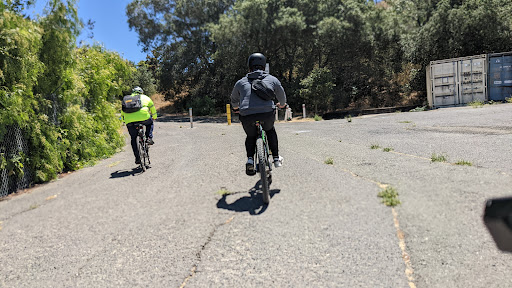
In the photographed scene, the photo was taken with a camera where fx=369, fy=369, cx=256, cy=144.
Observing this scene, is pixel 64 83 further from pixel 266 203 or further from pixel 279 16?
pixel 279 16

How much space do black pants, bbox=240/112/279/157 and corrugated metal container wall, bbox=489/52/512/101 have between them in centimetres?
2169

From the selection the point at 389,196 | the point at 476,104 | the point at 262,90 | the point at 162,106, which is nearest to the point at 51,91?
the point at 262,90

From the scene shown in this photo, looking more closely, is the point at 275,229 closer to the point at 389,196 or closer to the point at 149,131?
the point at 389,196

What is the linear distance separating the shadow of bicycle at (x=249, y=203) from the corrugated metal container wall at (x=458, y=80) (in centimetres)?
2118

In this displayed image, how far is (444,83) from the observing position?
22.7 metres

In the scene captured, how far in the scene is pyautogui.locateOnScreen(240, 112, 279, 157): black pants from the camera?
491cm

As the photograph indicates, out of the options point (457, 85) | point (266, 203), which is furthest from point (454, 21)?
point (266, 203)

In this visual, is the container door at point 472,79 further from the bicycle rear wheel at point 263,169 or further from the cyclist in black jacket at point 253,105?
the bicycle rear wheel at point 263,169

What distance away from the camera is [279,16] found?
29156 millimetres

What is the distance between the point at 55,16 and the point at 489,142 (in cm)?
952

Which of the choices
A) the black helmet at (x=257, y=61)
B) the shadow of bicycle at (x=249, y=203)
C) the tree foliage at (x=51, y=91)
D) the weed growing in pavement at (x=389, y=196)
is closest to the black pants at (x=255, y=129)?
the shadow of bicycle at (x=249, y=203)

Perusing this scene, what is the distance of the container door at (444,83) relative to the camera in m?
22.4

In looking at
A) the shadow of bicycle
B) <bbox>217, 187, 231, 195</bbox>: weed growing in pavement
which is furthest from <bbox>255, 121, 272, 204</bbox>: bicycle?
<bbox>217, 187, 231, 195</bbox>: weed growing in pavement

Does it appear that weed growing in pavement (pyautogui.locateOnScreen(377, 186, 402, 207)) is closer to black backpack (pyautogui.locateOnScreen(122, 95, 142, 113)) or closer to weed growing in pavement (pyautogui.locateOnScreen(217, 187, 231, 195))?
weed growing in pavement (pyautogui.locateOnScreen(217, 187, 231, 195))
